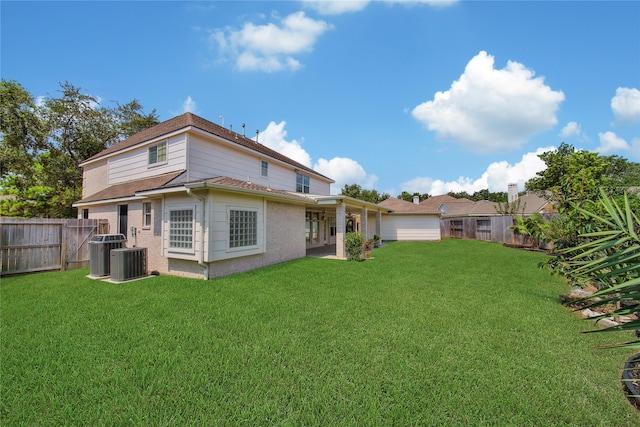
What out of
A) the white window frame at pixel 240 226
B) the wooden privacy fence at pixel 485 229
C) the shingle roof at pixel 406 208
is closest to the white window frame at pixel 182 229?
the white window frame at pixel 240 226

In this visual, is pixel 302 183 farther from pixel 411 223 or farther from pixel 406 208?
pixel 411 223

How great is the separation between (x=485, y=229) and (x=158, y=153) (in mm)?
23698

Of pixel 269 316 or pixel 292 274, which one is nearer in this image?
pixel 269 316

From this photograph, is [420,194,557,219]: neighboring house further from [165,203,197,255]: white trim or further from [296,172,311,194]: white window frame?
[165,203,197,255]: white trim

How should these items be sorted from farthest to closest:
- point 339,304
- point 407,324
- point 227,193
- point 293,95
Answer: point 293,95, point 227,193, point 339,304, point 407,324

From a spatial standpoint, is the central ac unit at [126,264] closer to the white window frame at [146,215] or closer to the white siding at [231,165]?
the white window frame at [146,215]

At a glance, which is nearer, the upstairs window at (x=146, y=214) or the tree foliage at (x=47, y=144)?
the upstairs window at (x=146, y=214)

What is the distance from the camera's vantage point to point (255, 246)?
9117 millimetres

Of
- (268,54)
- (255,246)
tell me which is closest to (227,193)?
(255,246)

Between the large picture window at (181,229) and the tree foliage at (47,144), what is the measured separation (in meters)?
15.0

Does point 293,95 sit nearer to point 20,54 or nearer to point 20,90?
point 20,54

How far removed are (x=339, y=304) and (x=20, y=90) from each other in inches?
1029

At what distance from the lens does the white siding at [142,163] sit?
992 centimetres

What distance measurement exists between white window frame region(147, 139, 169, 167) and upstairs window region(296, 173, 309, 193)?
801 cm
